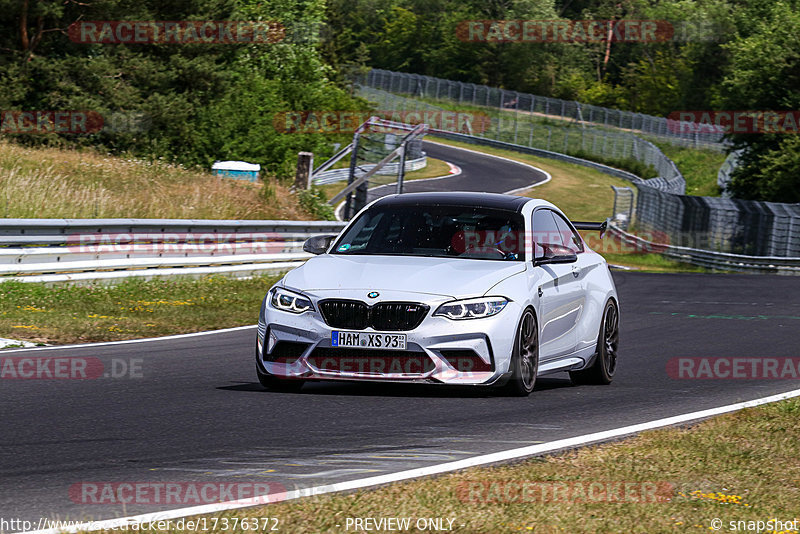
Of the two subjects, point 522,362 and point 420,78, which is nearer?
point 522,362

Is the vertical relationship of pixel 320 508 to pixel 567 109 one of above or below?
above

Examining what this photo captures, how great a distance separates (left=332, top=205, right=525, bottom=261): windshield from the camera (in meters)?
9.60

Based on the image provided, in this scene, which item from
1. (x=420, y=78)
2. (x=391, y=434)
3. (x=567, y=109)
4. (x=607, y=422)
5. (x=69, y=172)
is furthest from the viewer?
(x=420, y=78)

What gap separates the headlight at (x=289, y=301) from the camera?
8.65 metres

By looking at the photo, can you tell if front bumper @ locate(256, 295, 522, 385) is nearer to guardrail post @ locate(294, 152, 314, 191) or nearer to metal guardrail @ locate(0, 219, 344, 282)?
metal guardrail @ locate(0, 219, 344, 282)

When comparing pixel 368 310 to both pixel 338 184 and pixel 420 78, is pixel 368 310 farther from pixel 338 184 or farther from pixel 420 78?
pixel 420 78

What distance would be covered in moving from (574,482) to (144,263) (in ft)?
43.4

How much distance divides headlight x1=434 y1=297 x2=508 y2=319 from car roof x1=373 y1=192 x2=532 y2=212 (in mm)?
1439

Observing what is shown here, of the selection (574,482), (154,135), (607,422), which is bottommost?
(154,135)

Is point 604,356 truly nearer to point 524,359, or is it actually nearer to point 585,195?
point 524,359

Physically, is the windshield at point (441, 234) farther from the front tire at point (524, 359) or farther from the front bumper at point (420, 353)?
the front bumper at point (420, 353)

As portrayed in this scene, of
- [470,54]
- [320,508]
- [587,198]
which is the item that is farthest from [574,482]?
[470,54]

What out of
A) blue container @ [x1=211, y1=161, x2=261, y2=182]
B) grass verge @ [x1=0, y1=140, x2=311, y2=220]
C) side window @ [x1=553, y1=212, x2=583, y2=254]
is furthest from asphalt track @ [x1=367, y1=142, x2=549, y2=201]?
side window @ [x1=553, y1=212, x2=583, y2=254]

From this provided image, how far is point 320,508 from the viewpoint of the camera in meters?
5.31
